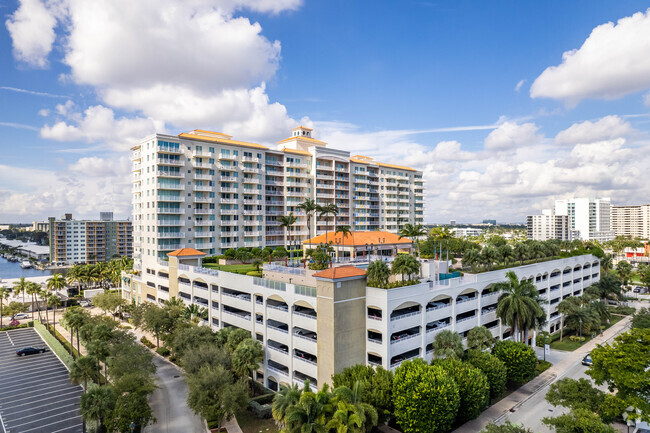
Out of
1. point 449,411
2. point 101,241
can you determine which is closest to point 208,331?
point 449,411

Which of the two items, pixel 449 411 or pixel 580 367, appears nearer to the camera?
pixel 449 411

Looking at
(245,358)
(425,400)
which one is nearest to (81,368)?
(245,358)

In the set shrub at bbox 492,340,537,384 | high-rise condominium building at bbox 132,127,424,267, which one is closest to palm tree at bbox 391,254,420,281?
shrub at bbox 492,340,537,384

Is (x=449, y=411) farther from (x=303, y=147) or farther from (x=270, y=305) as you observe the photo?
(x=303, y=147)

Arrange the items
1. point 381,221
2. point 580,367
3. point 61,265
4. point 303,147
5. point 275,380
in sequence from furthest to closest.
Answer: point 61,265 < point 381,221 < point 303,147 < point 580,367 < point 275,380

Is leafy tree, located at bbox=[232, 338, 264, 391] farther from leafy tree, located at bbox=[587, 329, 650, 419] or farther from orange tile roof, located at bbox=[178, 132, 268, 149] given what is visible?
orange tile roof, located at bbox=[178, 132, 268, 149]
